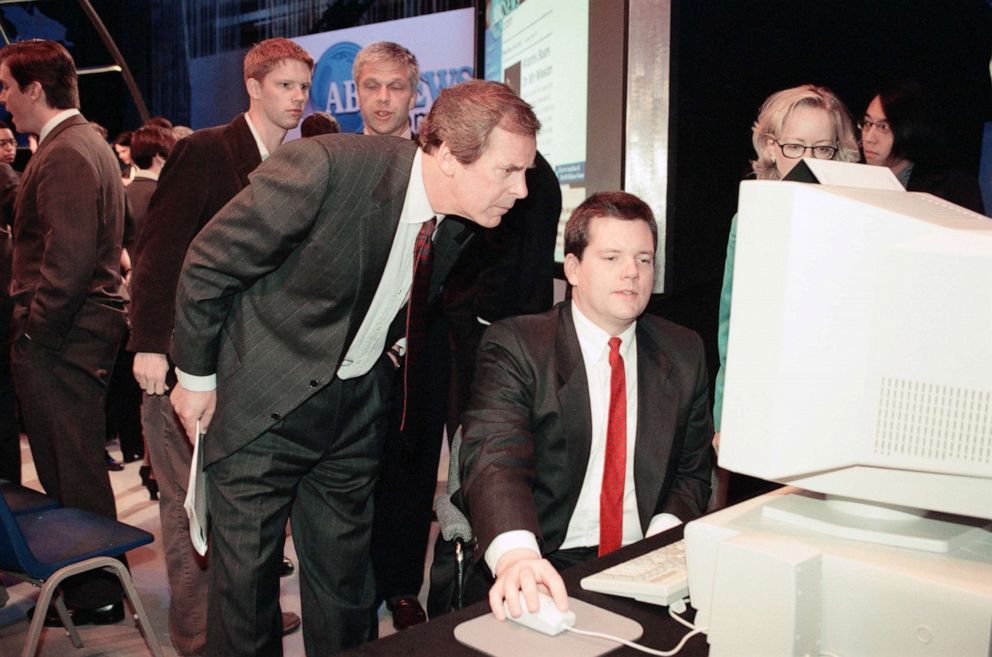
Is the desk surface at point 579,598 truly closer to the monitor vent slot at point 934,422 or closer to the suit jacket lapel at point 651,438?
the monitor vent slot at point 934,422

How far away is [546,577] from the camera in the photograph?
114 centimetres

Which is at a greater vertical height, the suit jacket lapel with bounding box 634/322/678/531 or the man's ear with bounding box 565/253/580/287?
the man's ear with bounding box 565/253/580/287

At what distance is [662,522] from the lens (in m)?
1.63

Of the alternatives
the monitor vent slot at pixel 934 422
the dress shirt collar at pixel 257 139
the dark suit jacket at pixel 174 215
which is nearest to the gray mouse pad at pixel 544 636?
the monitor vent slot at pixel 934 422

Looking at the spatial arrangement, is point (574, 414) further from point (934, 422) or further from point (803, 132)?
point (803, 132)

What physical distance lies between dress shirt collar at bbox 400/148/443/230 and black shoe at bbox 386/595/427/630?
1.44 m

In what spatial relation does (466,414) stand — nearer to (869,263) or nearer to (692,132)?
(869,263)

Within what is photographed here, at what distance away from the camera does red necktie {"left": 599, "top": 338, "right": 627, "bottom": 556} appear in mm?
1665

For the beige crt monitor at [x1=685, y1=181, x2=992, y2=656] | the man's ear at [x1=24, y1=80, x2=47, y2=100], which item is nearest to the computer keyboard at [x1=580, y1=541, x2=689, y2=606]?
the beige crt monitor at [x1=685, y1=181, x2=992, y2=656]

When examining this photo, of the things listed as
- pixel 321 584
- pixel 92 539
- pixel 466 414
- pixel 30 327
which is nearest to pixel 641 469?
pixel 466 414

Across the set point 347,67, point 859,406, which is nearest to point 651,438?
point 859,406

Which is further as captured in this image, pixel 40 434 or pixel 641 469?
pixel 40 434

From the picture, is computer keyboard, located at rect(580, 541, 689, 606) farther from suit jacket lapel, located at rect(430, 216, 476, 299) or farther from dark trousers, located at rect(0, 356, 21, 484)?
dark trousers, located at rect(0, 356, 21, 484)

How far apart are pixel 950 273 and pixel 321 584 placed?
1502mm
